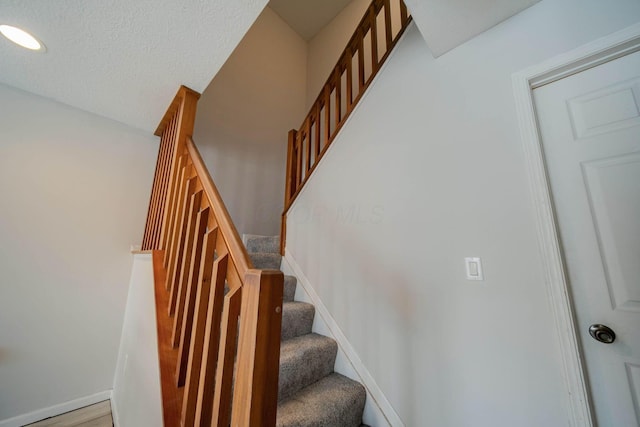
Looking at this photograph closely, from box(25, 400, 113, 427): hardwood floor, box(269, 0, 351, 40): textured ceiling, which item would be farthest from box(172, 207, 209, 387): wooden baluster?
box(269, 0, 351, 40): textured ceiling

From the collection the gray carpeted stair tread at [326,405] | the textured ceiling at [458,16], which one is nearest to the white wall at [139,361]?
the gray carpeted stair tread at [326,405]

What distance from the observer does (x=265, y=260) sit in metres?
2.06

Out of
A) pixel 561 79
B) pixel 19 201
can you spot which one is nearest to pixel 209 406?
pixel 561 79

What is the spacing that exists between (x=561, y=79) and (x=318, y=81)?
309 centimetres

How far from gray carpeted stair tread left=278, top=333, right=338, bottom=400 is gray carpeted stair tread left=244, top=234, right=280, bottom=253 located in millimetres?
989

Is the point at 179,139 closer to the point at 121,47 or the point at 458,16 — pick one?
the point at 121,47

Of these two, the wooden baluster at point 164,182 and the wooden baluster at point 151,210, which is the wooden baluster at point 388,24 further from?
the wooden baluster at point 151,210

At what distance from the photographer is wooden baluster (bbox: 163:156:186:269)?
1367 mm

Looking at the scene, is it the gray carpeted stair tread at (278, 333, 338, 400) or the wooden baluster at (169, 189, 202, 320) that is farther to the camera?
the gray carpeted stair tread at (278, 333, 338, 400)

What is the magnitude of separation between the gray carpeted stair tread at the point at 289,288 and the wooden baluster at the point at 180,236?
88cm

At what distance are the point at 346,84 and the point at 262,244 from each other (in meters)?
1.75

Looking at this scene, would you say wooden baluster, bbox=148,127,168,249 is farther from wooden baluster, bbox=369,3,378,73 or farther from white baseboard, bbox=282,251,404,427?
wooden baluster, bbox=369,3,378,73

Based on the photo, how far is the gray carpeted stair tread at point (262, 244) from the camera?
7.80ft

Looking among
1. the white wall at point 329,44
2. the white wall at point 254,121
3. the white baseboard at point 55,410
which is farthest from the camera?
the white wall at point 329,44
